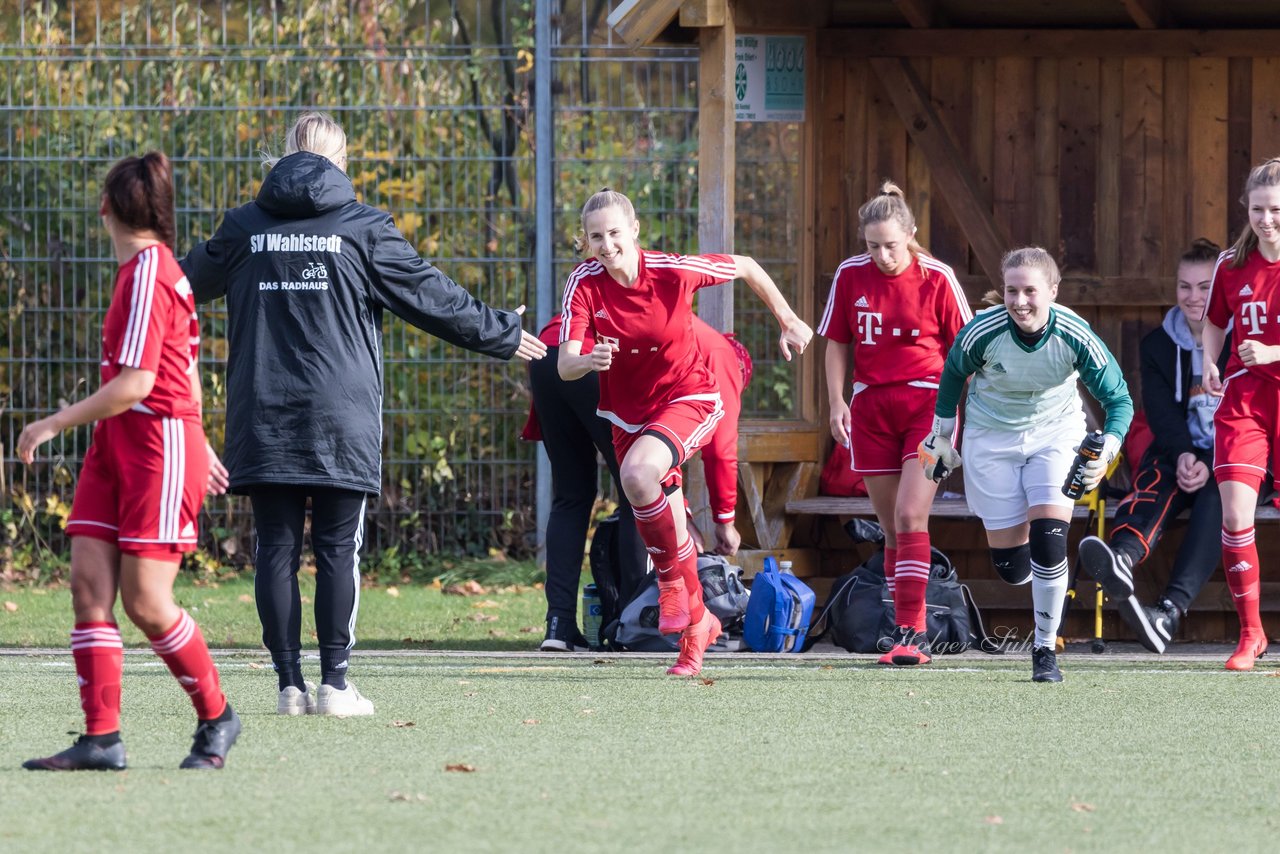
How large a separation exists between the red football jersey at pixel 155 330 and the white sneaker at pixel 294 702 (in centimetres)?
153

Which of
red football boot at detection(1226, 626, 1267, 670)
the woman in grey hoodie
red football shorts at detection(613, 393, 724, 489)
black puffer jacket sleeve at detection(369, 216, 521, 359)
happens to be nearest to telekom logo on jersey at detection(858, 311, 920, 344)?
red football shorts at detection(613, 393, 724, 489)

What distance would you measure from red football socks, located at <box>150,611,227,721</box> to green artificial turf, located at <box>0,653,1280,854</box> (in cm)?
19

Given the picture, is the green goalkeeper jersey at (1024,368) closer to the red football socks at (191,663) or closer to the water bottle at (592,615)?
the water bottle at (592,615)

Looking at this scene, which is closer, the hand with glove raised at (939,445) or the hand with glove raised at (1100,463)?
the hand with glove raised at (1100,463)

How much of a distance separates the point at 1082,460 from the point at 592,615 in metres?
2.60

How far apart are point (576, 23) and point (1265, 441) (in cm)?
559

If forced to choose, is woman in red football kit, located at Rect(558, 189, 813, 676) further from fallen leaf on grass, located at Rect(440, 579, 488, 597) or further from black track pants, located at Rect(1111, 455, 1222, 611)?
fallen leaf on grass, located at Rect(440, 579, 488, 597)

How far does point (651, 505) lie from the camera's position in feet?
23.9

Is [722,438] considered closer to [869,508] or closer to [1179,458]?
[869,508]

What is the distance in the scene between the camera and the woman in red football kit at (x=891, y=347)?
27.2ft

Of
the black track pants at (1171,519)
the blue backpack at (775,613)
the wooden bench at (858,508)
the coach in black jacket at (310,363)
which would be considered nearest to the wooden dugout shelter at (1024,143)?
the wooden bench at (858,508)

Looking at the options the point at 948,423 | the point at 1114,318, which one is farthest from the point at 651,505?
the point at 1114,318

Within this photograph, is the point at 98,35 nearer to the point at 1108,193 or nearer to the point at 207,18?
the point at 207,18

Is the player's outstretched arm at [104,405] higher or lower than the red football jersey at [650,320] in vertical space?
lower
